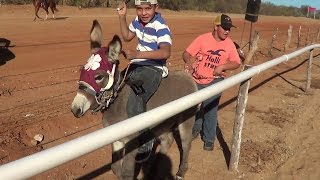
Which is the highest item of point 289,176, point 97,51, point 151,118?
point 97,51

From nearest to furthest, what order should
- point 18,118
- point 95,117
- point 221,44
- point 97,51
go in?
point 97,51
point 221,44
point 18,118
point 95,117

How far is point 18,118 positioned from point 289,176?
4.47 meters

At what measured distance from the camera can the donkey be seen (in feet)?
12.6

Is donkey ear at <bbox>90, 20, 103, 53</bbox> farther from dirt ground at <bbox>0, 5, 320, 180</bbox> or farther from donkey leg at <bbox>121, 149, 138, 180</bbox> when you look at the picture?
dirt ground at <bbox>0, 5, 320, 180</bbox>

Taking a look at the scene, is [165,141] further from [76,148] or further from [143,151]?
[76,148]

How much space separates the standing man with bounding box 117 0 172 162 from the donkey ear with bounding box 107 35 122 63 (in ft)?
1.37

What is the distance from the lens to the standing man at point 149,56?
4402 millimetres

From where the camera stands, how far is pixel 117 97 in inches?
175

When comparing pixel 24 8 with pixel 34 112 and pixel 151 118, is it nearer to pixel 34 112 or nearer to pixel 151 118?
pixel 34 112

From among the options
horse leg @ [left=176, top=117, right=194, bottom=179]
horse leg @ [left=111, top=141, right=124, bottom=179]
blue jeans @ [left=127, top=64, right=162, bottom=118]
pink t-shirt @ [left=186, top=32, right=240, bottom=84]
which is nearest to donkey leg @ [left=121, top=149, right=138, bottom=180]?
horse leg @ [left=111, top=141, right=124, bottom=179]

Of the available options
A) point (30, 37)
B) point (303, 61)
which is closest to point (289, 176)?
point (303, 61)

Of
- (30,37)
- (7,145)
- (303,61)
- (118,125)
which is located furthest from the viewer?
(30,37)

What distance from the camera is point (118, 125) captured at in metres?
2.71

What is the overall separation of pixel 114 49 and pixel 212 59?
2678mm
